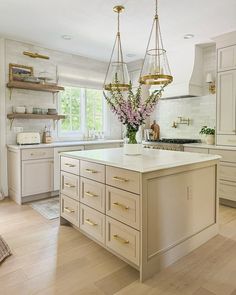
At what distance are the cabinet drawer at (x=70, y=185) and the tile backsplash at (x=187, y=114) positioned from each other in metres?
2.90

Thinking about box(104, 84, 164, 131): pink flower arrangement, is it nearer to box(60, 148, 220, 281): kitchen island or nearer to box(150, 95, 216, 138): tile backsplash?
box(60, 148, 220, 281): kitchen island

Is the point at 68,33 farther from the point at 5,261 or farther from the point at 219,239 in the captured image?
the point at 219,239

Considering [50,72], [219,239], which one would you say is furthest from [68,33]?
[219,239]

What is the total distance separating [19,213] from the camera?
3.45 m

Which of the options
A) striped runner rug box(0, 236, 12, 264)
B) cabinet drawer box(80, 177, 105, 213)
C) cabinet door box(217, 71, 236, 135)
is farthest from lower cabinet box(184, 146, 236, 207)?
striped runner rug box(0, 236, 12, 264)

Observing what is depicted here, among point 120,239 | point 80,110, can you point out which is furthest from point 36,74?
point 120,239

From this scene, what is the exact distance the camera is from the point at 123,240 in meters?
2.08

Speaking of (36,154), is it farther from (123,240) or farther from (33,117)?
(123,240)

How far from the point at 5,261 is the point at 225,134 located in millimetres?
3473

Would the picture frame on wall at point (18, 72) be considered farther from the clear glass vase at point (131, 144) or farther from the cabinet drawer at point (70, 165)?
the clear glass vase at point (131, 144)

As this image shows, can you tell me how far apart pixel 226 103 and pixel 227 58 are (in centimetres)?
70

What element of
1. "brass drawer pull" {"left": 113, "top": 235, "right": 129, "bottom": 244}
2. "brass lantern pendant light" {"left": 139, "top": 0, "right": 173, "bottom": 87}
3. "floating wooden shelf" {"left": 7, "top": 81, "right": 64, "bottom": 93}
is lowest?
"brass drawer pull" {"left": 113, "top": 235, "right": 129, "bottom": 244}

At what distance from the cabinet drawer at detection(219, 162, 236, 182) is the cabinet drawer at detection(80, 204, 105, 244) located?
7.45 feet

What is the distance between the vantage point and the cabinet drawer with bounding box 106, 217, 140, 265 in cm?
197
